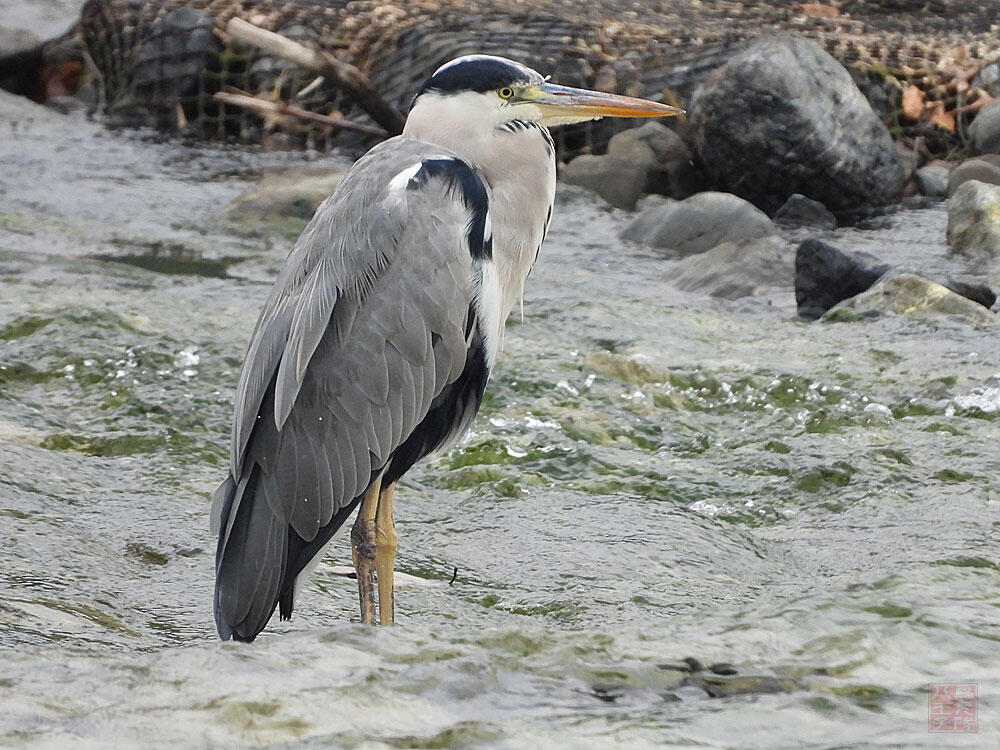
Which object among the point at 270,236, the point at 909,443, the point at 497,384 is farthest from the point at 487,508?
the point at 270,236

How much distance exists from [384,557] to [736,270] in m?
4.71

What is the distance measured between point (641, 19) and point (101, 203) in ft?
15.1

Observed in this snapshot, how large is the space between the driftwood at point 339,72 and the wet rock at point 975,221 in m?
3.96

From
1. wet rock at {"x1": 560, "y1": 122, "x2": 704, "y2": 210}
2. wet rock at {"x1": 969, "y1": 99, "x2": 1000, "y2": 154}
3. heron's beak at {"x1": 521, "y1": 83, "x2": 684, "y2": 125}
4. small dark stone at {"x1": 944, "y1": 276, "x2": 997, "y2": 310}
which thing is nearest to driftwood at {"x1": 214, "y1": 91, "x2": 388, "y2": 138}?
wet rock at {"x1": 560, "y1": 122, "x2": 704, "y2": 210}

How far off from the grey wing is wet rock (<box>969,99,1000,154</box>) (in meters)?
7.85

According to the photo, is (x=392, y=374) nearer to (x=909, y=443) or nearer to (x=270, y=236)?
(x=909, y=443)

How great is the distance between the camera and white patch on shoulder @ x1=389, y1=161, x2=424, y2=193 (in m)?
3.47

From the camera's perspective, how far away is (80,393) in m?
5.37

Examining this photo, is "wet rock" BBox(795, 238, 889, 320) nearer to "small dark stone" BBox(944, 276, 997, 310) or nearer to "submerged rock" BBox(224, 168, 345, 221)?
"small dark stone" BBox(944, 276, 997, 310)

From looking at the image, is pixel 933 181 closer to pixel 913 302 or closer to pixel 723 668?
pixel 913 302

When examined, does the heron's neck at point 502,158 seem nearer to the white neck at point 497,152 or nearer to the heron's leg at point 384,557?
the white neck at point 497,152

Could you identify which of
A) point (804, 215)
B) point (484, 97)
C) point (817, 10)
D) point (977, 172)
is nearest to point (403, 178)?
point (484, 97)

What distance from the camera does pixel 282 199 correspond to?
29.0 feet

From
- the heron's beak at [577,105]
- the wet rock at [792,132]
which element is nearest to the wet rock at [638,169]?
the wet rock at [792,132]
